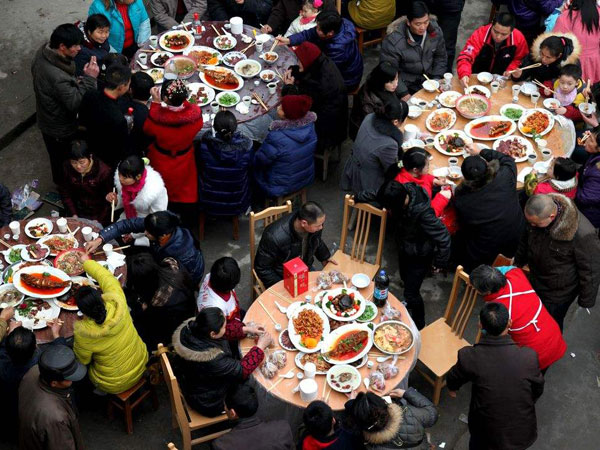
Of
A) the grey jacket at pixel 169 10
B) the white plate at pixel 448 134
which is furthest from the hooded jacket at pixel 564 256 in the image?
the grey jacket at pixel 169 10

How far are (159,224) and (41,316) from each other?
131 centimetres

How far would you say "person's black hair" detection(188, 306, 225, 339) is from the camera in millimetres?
5242

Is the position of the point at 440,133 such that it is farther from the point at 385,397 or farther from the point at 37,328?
the point at 37,328

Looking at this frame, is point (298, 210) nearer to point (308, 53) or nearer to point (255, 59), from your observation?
point (308, 53)

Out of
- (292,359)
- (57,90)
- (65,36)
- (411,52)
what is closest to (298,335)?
(292,359)

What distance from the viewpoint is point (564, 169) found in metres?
6.92

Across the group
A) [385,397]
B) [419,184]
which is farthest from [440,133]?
[385,397]

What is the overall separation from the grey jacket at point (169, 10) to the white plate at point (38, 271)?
188 inches

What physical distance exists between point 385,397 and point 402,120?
11.0ft

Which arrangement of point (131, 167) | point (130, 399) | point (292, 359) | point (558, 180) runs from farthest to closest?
point (558, 180) < point (131, 167) < point (130, 399) < point (292, 359)

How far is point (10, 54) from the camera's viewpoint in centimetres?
1048

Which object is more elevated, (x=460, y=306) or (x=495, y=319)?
(x=495, y=319)

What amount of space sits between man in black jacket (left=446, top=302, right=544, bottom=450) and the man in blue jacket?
453 cm

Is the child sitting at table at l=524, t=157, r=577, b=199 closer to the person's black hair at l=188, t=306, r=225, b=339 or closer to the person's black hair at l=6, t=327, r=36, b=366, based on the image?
the person's black hair at l=188, t=306, r=225, b=339
